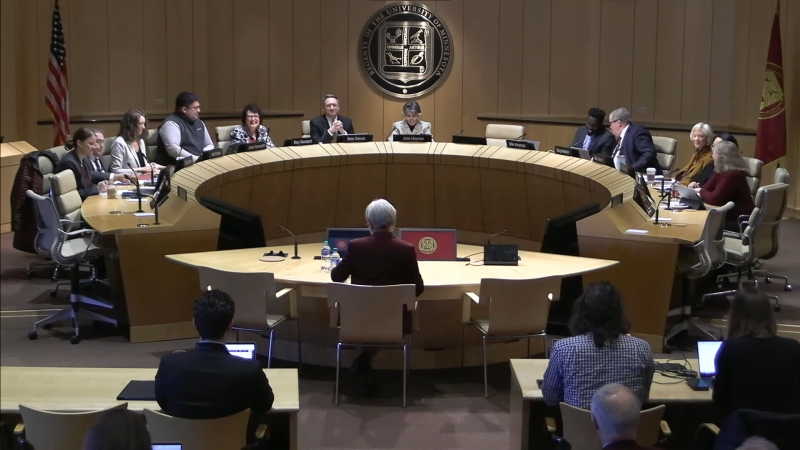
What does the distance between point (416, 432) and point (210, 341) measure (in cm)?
172

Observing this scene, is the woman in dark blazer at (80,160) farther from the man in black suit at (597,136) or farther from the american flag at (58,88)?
the man in black suit at (597,136)

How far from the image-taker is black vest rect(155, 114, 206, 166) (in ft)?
29.6

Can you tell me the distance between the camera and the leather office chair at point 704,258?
6.02 metres

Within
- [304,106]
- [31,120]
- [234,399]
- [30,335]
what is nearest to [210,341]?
[234,399]

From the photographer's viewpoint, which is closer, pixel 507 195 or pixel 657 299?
pixel 657 299

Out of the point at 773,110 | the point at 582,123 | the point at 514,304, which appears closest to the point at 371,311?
the point at 514,304

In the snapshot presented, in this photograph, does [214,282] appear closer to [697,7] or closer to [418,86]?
[418,86]

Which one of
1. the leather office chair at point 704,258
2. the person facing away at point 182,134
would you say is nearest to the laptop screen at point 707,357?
the leather office chair at point 704,258

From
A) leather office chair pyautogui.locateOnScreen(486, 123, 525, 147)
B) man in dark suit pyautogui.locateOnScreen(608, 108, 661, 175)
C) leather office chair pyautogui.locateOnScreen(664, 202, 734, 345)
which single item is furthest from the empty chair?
leather office chair pyautogui.locateOnScreen(486, 123, 525, 147)

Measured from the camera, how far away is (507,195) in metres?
8.21

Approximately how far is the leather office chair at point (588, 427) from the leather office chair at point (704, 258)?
269 cm

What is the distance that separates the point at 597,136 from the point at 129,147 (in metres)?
4.35

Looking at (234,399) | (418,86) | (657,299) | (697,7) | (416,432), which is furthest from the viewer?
(418,86)

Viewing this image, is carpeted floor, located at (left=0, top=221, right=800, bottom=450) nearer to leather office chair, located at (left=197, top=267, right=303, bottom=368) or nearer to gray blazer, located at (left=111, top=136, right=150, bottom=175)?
leather office chair, located at (left=197, top=267, right=303, bottom=368)
